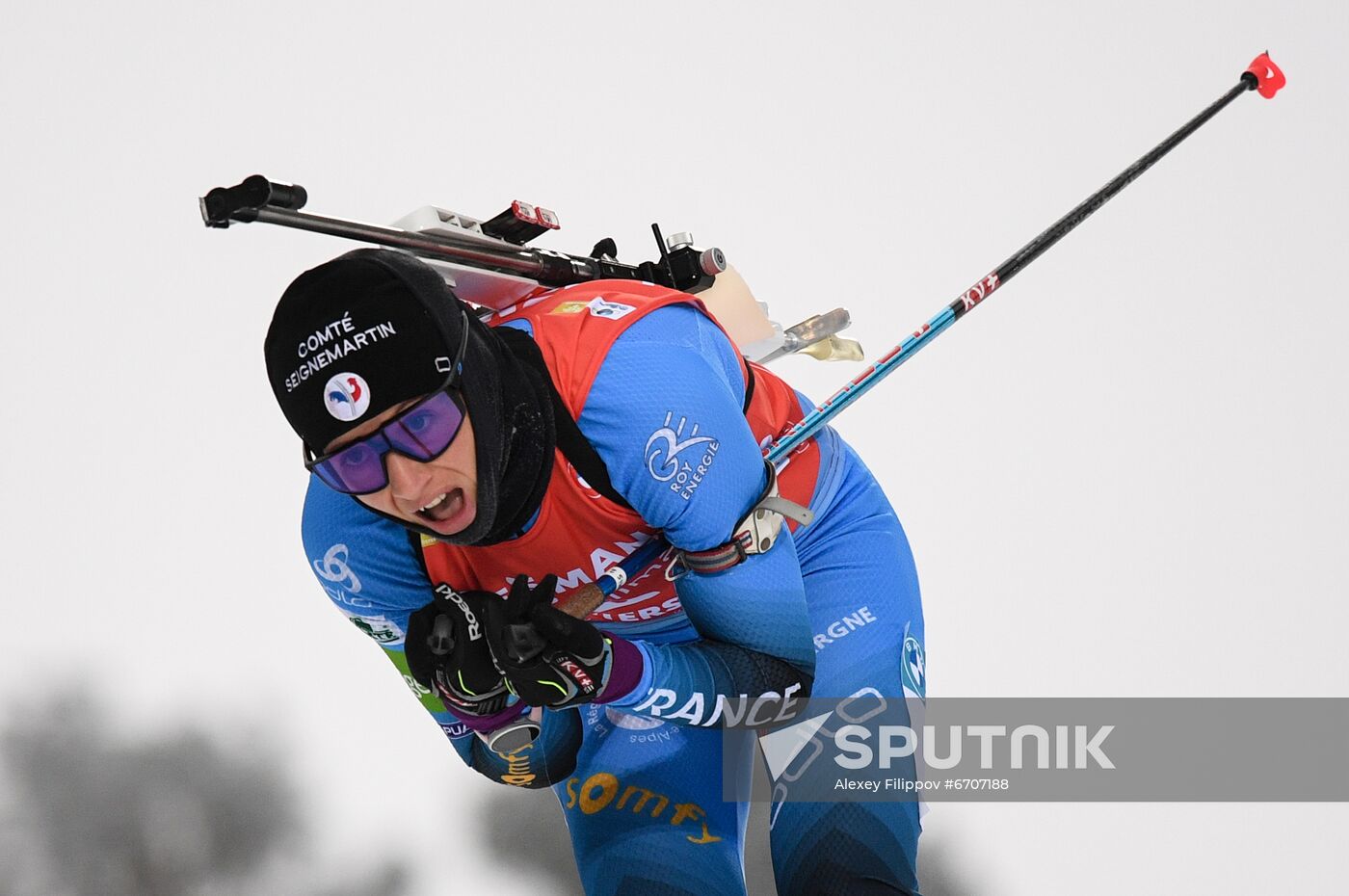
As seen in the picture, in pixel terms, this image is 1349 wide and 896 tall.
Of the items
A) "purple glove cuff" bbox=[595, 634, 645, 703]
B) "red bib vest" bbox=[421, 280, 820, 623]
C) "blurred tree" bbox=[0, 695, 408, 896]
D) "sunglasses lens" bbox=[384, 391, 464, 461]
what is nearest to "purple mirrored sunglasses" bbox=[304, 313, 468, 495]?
"sunglasses lens" bbox=[384, 391, 464, 461]

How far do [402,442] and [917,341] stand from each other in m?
1.03

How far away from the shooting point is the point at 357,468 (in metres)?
1.87

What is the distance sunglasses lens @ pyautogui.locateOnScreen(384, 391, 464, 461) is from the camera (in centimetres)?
185

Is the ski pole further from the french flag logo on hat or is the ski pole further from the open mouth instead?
the french flag logo on hat

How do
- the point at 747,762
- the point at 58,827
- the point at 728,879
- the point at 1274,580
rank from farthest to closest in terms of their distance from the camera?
the point at 1274,580
the point at 58,827
the point at 747,762
the point at 728,879

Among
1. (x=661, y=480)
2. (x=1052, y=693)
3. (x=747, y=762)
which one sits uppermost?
(x=661, y=480)

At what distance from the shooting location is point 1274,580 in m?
3.97

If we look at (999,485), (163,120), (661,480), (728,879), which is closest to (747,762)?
(728,879)

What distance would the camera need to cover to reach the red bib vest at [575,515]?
80.6 inches

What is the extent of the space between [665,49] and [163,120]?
1411mm

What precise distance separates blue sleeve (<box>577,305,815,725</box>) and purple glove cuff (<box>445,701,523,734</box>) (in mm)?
264

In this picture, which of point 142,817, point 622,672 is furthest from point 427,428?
point 142,817

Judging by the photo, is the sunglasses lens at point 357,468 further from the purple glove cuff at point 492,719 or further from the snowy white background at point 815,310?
the snowy white background at point 815,310

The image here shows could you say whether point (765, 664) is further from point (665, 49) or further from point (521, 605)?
point (665, 49)
